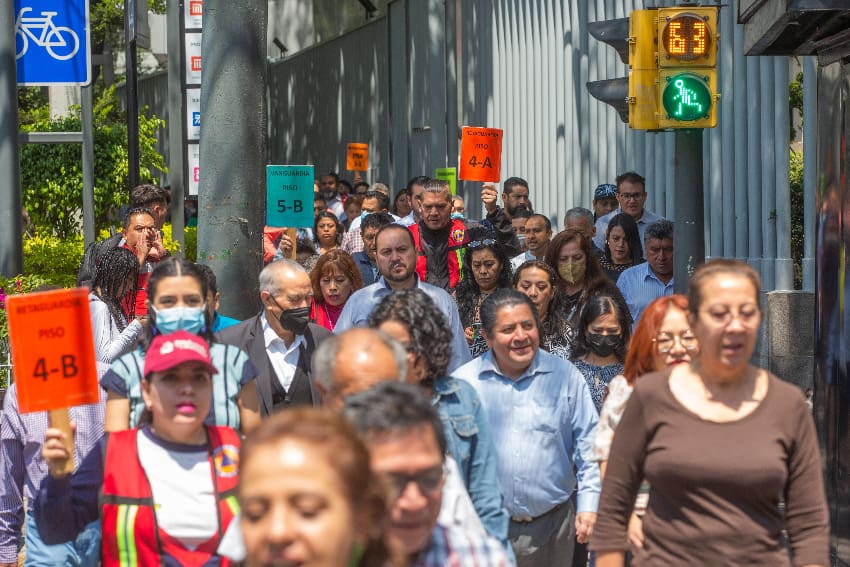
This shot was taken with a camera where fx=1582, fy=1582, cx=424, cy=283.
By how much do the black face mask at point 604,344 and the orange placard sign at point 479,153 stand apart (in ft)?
27.0

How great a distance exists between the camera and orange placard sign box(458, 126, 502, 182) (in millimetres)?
15641

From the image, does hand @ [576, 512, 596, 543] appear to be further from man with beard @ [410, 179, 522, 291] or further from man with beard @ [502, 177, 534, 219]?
man with beard @ [502, 177, 534, 219]

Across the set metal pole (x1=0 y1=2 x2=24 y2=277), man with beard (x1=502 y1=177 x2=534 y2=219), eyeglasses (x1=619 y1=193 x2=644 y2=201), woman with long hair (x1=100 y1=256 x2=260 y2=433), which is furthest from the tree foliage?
woman with long hair (x1=100 y1=256 x2=260 y2=433)

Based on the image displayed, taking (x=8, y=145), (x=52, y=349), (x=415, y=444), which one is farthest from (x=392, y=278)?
(x=415, y=444)

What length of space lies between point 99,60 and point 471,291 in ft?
41.9

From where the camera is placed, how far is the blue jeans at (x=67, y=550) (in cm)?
512

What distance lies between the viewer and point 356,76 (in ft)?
110

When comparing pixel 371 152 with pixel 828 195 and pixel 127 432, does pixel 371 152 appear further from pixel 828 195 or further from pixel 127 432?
pixel 127 432

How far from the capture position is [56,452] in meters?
4.89

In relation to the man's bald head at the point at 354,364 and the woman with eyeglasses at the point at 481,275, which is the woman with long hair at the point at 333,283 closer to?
the woman with eyeglasses at the point at 481,275

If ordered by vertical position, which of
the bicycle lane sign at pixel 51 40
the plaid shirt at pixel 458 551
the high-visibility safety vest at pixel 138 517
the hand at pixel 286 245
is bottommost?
the high-visibility safety vest at pixel 138 517

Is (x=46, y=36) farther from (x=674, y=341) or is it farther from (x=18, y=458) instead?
(x=674, y=341)

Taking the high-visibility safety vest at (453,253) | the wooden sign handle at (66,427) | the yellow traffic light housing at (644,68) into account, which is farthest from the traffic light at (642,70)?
the wooden sign handle at (66,427)

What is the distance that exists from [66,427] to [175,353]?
1.60ft
